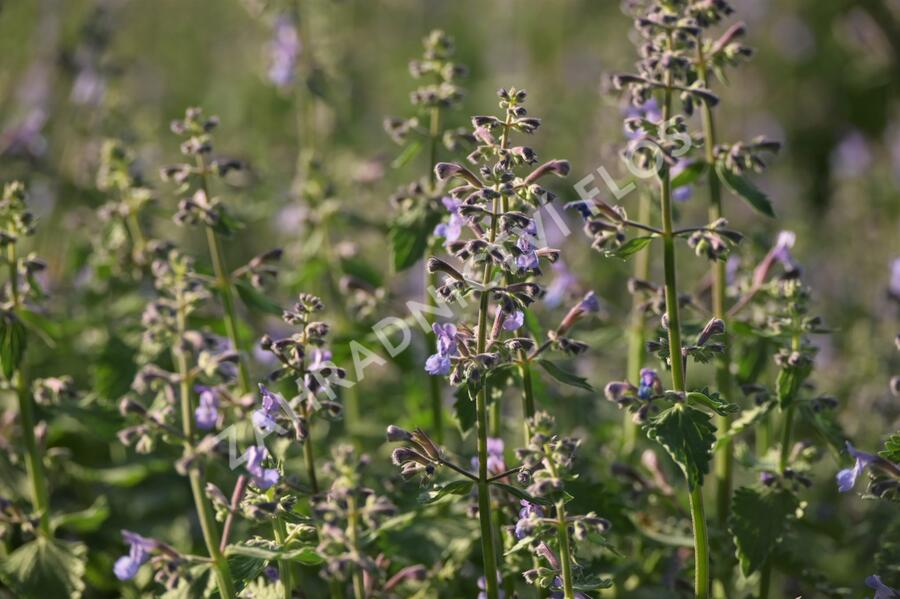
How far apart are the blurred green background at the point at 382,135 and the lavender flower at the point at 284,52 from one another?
93 mm

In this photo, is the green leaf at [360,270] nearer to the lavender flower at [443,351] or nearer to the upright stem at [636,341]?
the upright stem at [636,341]

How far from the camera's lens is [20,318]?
12.2 feet

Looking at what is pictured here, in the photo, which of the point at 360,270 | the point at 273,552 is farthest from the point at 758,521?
the point at 360,270

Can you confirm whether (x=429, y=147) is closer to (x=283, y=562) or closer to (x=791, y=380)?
(x=791, y=380)

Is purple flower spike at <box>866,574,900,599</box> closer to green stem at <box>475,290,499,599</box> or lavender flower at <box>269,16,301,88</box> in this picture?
green stem at <box>475,290,499,599</box>

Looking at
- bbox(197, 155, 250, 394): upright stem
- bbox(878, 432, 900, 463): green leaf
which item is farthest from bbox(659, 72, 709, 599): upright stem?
bbox(197, 155, 250, 394): upright stem

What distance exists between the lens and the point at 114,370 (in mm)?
4199

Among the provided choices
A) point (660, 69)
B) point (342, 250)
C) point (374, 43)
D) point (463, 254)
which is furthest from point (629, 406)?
point (374, 43)

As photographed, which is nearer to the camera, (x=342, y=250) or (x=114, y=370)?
(x=114, y=370)

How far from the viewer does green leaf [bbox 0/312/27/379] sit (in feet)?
11.7

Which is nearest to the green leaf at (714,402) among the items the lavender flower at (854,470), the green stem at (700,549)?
the green stem at (700,549)

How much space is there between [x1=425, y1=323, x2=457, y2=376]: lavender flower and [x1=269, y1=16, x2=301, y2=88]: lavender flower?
333 centimetres

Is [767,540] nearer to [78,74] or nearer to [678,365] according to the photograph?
[678,365]

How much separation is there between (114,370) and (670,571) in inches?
95.0
